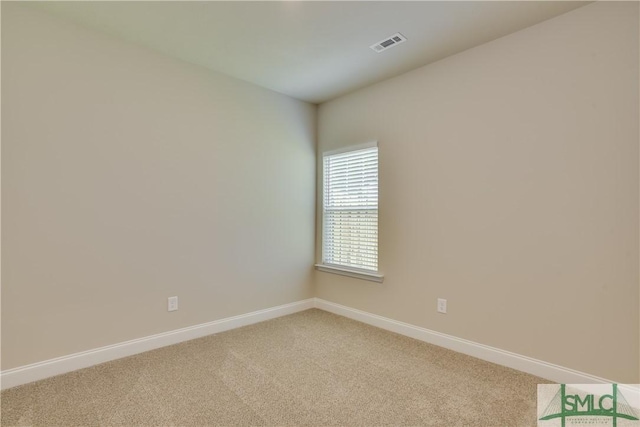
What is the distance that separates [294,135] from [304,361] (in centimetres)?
243

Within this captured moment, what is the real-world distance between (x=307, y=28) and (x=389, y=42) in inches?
26.1

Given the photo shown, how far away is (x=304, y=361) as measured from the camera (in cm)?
248

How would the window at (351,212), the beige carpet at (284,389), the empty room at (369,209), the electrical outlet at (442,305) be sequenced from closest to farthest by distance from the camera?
the beige carpet at (284,389), the empty room at (369,209), the electrical outlet at (442,305), the window at (351,212)

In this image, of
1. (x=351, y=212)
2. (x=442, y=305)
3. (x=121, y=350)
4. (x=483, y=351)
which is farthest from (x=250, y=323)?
(x=483, y=351)

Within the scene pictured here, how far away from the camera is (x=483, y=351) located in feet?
8.34

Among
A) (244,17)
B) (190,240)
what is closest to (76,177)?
(190,240)

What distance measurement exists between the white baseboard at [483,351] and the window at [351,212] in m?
0.44

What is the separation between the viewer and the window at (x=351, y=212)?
11.1 ft

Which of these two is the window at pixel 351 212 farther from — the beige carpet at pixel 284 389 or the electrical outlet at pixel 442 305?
the beige carpet at pixel 284 389

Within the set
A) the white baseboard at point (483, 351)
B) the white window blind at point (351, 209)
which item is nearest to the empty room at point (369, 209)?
the white baseboard at point (483, 351)

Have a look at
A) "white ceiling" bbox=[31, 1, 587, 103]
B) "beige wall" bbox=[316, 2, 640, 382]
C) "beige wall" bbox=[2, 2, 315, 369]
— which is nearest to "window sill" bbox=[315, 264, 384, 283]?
"beige wall" bbox=[316, 2, 640, 382]

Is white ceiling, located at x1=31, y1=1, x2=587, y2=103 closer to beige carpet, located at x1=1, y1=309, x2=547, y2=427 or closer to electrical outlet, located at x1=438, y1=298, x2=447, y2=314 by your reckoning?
electrical outlet, located at x1=438, y1=298, x2=447, y2=314

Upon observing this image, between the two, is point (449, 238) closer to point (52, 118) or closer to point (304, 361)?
point (304, 361)

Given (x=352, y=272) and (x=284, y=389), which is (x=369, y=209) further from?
(x=284, y=389)
